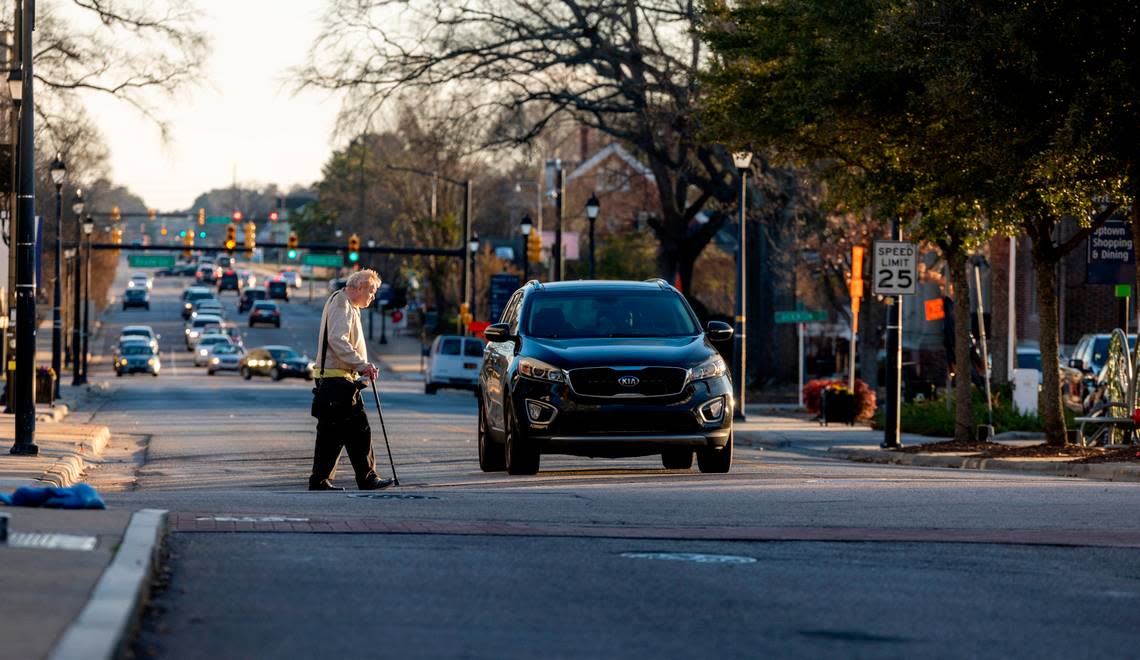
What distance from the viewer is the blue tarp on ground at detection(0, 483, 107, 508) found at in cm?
1065

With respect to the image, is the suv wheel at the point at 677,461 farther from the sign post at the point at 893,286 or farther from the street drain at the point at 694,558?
the street drain at the point at 694,558

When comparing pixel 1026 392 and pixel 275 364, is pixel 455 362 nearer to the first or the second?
pixel 275 364

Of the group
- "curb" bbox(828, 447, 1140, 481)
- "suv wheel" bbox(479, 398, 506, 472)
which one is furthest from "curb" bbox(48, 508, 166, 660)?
"curb" bbox(828, 447, 1140, 481)

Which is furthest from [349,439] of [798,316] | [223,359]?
[223,359]

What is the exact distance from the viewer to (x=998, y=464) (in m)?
21.9

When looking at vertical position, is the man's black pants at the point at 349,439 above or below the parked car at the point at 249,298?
below

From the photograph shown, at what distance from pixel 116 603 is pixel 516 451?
10360 mm

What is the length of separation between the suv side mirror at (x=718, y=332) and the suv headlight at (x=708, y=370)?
15.7 inches

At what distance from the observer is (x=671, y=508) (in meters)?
13.2

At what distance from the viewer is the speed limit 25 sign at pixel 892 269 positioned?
81.8 feet

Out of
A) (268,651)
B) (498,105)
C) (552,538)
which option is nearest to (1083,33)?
(552,538)

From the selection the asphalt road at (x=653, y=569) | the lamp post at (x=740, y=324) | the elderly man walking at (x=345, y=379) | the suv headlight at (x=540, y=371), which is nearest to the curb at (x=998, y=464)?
the asphalt road at (x=653, y=569)

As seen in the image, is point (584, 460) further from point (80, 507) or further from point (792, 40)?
point (80, 507)

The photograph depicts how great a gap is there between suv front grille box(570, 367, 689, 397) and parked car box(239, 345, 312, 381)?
4547cm
